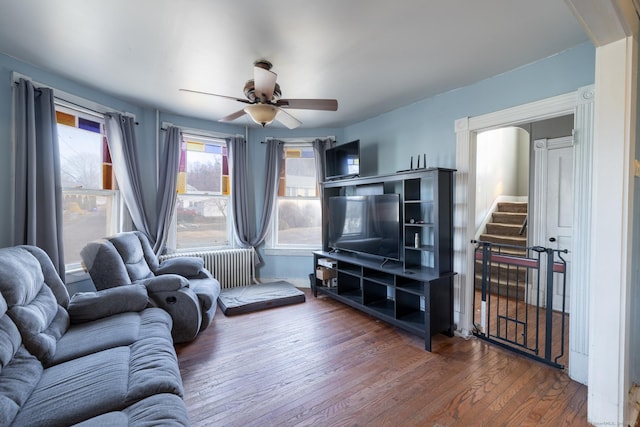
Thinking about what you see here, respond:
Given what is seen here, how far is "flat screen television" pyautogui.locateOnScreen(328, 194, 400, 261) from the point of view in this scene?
3.19 m

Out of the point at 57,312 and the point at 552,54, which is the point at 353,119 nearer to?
the point at 552,54

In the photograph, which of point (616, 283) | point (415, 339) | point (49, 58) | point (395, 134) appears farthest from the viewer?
point (395, 134)

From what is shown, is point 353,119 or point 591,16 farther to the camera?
point 353,119

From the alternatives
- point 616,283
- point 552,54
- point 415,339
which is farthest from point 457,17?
point 415,339

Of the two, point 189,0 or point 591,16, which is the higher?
point 189,0

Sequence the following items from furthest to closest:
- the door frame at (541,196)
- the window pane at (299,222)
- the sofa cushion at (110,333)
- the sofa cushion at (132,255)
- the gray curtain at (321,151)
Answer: the window pane at (299,222) → the gray curtain at (321,151) → the door frame at (541,196) → the sofa cushion at (132,255) → the sofa cushion at (110,333)

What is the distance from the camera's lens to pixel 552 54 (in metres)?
2.25

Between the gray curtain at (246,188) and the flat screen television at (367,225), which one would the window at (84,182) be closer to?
the gray curtain at (246,188)

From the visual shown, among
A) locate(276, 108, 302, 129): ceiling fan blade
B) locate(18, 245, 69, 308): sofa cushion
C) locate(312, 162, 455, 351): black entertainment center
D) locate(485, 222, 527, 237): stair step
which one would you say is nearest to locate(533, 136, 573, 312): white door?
locate(485, 222, 527, 237): stair step

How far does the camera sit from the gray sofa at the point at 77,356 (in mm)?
1220

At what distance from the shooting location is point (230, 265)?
4.24 metres

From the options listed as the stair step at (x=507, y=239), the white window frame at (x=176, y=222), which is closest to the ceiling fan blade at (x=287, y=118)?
the white window frame at (x=176, y=222)

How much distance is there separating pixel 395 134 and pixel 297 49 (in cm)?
188

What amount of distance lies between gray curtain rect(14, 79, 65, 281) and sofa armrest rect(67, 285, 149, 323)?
2.36 feet
